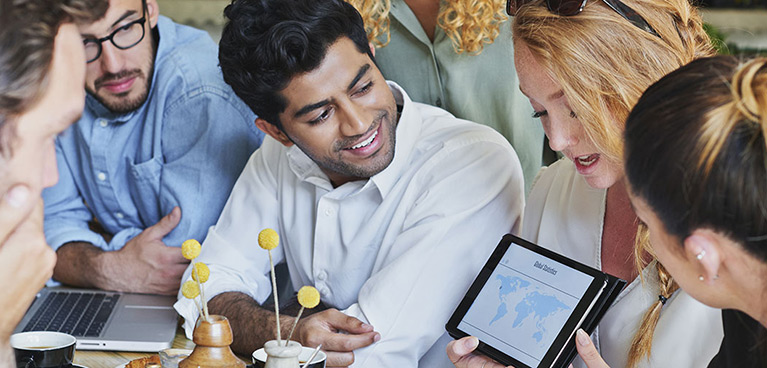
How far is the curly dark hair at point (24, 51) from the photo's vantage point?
3.02 feet

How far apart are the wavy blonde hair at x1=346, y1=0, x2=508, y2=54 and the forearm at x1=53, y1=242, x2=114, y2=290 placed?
793mm

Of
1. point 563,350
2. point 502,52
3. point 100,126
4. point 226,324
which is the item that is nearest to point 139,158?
point 100,126

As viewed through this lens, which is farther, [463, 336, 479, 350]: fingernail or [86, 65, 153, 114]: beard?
[86, 65, 153, 114]: beard

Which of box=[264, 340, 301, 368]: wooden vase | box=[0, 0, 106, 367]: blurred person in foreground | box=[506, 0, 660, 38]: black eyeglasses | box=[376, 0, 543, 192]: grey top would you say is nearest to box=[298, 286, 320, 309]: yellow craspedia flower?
box=[264, 340, 301, 368]: wooden vase

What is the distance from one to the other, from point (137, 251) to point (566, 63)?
110 centimetres

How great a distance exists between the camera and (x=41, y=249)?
1.06 metres

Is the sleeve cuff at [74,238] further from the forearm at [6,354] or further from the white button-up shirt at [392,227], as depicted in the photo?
the forearm at [6,354]

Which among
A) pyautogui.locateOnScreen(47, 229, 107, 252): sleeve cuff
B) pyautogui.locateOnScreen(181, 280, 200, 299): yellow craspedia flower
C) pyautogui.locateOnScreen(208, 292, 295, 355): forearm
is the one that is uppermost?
pyautogui.locateOnScreen(181, 280, 200, 299): yellow craspedia flower

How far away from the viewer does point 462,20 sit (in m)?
1.97

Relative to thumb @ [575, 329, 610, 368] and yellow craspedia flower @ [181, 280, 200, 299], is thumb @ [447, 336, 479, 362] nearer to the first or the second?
thumb @ [575, 329, 610, 368]

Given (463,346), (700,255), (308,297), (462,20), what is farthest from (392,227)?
(700,255)

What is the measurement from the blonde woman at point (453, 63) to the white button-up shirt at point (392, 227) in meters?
0.17

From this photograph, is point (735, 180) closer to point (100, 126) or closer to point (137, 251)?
point (137, 251)

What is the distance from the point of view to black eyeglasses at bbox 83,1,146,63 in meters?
2.01
